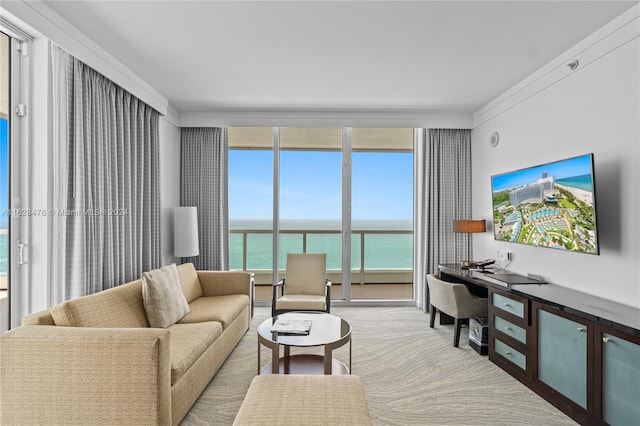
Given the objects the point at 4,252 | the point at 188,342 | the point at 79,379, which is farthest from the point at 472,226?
the point at 4,252

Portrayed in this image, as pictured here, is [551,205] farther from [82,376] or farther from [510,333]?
[82,376]

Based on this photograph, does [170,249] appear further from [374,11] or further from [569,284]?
[569,284]

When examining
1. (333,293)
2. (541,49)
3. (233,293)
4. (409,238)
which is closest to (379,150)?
(409,238)

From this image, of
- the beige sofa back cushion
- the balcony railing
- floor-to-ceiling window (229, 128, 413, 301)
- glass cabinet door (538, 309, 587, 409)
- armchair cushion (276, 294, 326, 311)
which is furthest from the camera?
the balcony railing

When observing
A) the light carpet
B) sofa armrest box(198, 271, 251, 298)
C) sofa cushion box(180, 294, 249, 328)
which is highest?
sofa armrest box(198, 271, 251, 298)

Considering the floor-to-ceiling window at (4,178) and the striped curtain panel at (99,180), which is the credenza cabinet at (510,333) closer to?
the striped curtain panel at (99,180)

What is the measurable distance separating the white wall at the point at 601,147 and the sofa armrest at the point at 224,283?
3.06m

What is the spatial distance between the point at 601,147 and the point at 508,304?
1434 mm

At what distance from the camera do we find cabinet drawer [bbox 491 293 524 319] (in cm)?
292

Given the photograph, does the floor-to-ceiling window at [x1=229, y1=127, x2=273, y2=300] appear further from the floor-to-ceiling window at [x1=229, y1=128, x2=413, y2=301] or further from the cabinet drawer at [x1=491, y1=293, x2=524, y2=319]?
the cabinet drawer at [x1=491, y1=293, x2=524, y2=319]

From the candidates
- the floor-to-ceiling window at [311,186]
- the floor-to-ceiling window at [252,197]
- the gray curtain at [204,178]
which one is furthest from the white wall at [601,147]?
the gray curtain at [204,178]

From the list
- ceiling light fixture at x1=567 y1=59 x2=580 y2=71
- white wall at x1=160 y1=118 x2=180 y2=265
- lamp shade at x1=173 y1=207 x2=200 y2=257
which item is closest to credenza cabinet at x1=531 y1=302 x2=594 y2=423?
ceiling light fixture at x1=567 y1=59 x2=580 y2=71

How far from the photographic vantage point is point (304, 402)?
178 centimetres

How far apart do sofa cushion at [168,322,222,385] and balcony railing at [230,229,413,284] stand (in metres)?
2.38
